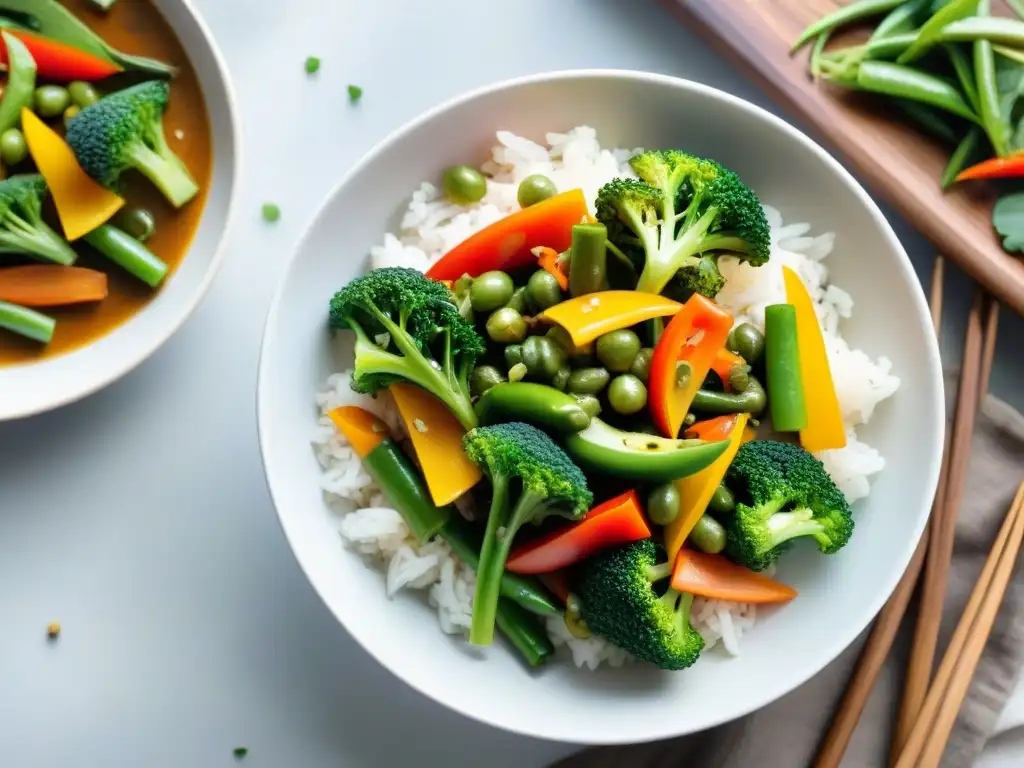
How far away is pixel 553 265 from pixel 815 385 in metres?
0.80

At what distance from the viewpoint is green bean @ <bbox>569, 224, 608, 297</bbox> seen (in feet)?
7.43

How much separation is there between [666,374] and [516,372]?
1.26 ft

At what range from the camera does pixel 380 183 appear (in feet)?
8.47

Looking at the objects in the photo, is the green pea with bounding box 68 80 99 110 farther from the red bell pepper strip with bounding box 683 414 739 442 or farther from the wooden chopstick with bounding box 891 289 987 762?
the wooden chopstick with bounding box 891 289 987 762

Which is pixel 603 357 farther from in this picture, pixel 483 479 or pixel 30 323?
pixel 30 323

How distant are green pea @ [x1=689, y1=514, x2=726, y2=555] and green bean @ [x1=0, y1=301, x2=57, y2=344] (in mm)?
2004

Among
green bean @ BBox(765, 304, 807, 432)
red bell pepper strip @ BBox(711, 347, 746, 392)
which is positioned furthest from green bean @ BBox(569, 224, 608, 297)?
green bean @ BBox(765, 304, 807, 432)

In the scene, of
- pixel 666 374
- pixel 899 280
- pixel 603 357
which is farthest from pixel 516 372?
pixel 899 280

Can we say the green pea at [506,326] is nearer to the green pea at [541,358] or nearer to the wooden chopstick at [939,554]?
the green pea at [541,358]

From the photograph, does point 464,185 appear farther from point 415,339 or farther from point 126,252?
point 126,252

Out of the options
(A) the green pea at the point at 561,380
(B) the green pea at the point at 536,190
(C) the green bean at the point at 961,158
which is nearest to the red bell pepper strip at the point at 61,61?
(B) the green pea at the point at 536,190

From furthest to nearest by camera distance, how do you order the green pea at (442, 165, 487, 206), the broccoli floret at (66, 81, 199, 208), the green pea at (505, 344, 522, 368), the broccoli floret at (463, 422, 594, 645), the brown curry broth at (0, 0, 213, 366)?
the brown curry broth at (0, 0, 213, 366), the green pea at (442, 165, 487, 206), the broccoli floret at (66, 81, 199, 208), the green pea at (505, 344, 522, 368), the broccoli floret at (463, 422, 594, 645)

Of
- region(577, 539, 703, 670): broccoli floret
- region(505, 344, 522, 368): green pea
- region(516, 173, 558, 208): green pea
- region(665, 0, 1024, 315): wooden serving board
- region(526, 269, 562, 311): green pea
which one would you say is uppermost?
region(665, 0, 1024, 315): wooden serving board

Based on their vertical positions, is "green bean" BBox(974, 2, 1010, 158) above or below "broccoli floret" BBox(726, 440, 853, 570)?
above
